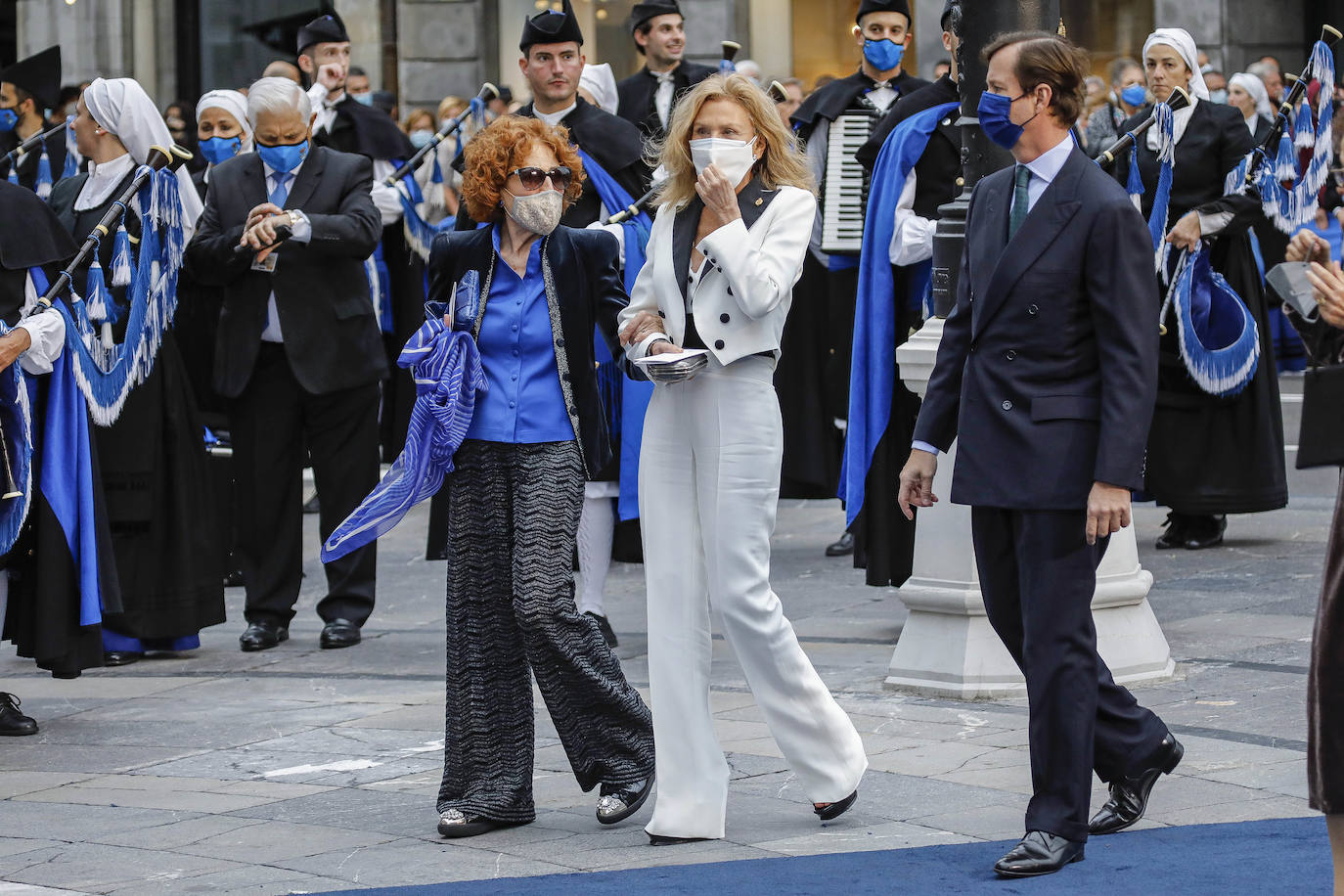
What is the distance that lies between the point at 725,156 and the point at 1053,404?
42.8 inches

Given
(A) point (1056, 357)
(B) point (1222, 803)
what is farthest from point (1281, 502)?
(A) point (1056, 357)

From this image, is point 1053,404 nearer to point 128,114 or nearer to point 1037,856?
point 1037,856

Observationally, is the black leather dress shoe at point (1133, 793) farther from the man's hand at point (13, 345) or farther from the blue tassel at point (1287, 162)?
the blue tassel at point (1287, 162)

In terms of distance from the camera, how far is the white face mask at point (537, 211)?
606 cm

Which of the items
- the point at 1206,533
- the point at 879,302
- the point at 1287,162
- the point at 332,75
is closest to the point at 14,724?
the point at 879,302

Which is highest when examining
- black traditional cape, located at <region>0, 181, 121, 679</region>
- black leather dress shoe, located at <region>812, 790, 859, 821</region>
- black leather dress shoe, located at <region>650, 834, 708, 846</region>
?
black traditional cape, located at <region>0, 181, 121, 679</region>

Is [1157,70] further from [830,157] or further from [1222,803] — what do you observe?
[1222,803]

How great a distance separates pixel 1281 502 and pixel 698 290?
5.39 m

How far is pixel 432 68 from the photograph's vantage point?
73.2 feet

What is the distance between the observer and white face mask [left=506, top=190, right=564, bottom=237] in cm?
606

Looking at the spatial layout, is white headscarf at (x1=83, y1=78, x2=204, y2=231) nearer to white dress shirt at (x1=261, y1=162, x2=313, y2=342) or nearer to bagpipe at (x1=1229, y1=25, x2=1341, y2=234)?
white dress shirt at (x1=261, y1=162, x2=313, y2=342)

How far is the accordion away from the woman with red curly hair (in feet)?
12.1

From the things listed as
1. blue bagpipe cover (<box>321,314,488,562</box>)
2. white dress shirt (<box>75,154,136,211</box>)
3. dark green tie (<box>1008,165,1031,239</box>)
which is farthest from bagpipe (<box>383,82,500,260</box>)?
dark green tie (<box>1008,165,1031,239</box>)

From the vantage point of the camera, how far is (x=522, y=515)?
5.97 meters
